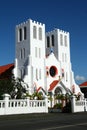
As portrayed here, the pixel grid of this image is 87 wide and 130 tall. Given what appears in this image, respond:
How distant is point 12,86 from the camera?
3281 cm

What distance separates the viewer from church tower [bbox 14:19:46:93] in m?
54.4

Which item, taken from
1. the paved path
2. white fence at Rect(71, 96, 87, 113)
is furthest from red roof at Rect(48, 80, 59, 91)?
the paved path

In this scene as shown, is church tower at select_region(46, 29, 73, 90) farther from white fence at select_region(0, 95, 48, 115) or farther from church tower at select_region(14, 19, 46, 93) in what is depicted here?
white fence at select_region(0, 95, 48, 115)

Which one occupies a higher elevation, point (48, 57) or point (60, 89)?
point (48, 57)

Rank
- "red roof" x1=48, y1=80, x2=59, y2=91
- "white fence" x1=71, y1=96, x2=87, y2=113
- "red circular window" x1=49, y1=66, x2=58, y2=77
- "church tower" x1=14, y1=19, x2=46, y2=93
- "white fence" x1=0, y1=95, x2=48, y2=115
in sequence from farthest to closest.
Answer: "red circular window" x1=49, y1=66, x2=58, y2=77, "red roof" x1=48, y1=80, x2=59, y2=91, "church tower" x1=14, y1=19, x2=46, y2=93, "white fence" x1=71, y1=96, x2=87, y2=113, "white fence" x1=0, y1=95, x2=48, y2=115

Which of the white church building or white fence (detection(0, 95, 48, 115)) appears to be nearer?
white fence (detection(0, 95, 48, 115))

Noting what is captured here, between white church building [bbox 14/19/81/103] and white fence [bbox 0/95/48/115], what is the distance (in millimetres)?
23034

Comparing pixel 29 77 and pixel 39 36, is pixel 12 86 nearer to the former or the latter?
pixel 29 77

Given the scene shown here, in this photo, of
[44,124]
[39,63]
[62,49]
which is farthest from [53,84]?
[44,124]

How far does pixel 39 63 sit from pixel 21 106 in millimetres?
29835

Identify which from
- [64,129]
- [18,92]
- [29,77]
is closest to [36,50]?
→ [29,77]

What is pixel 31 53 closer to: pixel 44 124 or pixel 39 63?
pixel 39 63

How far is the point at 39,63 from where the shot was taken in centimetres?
5656

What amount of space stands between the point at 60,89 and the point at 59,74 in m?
3.21
